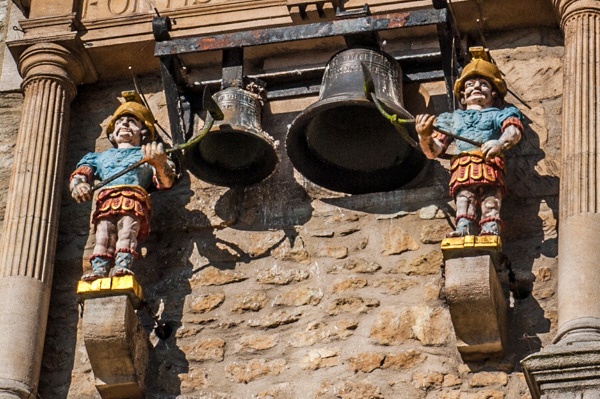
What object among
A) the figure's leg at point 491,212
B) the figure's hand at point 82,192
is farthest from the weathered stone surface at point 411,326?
the figure's hand at point 82,192

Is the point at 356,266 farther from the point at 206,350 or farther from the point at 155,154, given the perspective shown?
the point at 155,154

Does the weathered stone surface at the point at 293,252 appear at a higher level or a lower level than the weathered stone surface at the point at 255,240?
lower

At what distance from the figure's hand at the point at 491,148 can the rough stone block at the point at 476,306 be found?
1.83 ft

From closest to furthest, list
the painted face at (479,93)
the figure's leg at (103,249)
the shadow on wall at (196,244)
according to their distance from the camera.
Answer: the figure's leg at (103,249), the shadow on wall at (196,244), the painted face at (479,93)

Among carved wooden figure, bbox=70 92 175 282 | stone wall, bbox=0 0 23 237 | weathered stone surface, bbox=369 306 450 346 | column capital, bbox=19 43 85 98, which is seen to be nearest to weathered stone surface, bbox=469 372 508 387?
weathered stone surface, bbox=369 306 450 346

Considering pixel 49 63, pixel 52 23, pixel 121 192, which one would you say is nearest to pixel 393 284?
pixel 121 192

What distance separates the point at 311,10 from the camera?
36.4 ft

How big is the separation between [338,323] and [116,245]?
116cm

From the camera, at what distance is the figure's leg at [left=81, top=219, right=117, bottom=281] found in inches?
399

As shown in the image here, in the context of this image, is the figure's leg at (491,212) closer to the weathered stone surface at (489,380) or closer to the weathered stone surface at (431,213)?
the weathered stone surface at (431,213)

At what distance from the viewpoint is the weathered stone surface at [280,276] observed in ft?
33.9

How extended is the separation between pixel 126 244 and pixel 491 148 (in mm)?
1843

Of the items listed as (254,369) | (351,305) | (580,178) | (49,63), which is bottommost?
(254,369)

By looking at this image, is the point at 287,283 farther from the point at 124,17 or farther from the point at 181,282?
the point at 124,17
